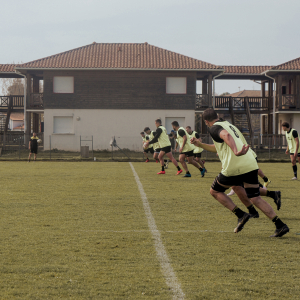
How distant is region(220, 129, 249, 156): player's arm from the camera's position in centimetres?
557

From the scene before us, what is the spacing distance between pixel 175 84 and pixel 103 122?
620cm

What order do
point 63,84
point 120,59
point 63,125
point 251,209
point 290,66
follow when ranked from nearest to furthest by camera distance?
point 251,209
point 63,125
point 63,84
point 120,59
point 290,66

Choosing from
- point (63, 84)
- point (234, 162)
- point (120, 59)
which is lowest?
point (234, 162)

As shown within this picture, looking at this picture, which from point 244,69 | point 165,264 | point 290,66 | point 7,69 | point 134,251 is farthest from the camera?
point 244,69

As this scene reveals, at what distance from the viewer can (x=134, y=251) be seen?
5344 millimetres

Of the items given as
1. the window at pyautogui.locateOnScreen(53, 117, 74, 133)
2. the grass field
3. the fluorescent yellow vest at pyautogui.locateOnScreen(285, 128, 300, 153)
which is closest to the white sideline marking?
the grass field

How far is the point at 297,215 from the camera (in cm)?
797

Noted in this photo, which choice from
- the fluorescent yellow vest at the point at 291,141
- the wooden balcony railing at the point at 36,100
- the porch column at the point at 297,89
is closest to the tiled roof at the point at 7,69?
the wooden balcony railing at the point at 36,100

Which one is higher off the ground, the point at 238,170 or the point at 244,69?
the point at 244,69

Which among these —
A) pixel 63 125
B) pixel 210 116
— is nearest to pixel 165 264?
pixel 210 116

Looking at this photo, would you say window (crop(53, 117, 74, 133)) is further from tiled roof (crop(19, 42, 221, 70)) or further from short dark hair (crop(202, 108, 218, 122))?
short dark hair (crop(202, 108, 218, 122))

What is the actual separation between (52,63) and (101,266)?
31.9 meters

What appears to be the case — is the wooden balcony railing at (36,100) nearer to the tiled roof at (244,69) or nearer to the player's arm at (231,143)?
the tiled roof at (244,69)

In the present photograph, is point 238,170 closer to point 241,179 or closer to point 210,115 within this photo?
point 241,179
